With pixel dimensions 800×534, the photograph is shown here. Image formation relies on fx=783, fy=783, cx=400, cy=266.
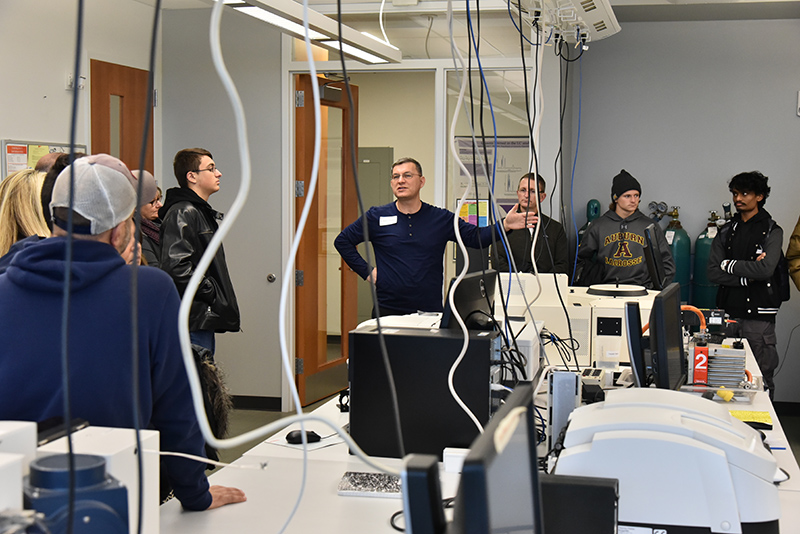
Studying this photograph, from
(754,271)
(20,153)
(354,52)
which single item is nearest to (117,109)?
(20,153)

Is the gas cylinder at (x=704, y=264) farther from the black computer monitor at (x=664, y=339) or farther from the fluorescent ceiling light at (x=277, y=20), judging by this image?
the fluorescent ceiling light at (x=277, y=20)

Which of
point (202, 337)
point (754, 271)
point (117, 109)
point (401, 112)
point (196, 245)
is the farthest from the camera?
point (401, 112)

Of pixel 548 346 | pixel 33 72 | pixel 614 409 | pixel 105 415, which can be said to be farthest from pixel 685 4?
pixel 105 415

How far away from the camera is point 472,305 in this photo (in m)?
2.46

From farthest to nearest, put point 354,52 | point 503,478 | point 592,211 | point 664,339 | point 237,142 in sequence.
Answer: point 592,211 < point 237,142 < point 354,52 < point 664,339 < point 503,478

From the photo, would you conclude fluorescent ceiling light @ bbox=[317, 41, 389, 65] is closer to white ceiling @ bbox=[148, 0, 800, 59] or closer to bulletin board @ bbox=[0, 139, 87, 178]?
white ceiling @ bbox=[148, 0, 800, 59]

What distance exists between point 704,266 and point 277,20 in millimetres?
3837

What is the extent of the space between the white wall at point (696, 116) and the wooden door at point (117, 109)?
10.3 feet

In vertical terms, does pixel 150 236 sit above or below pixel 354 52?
below

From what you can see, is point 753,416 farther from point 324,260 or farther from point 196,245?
point 324,260

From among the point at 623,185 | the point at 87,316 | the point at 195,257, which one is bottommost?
the point at 87,316

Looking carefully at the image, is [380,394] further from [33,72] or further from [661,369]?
[33,72]

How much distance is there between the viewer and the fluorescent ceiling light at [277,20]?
2.67 m

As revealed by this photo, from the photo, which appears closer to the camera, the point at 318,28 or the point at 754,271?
the point at 318,28
